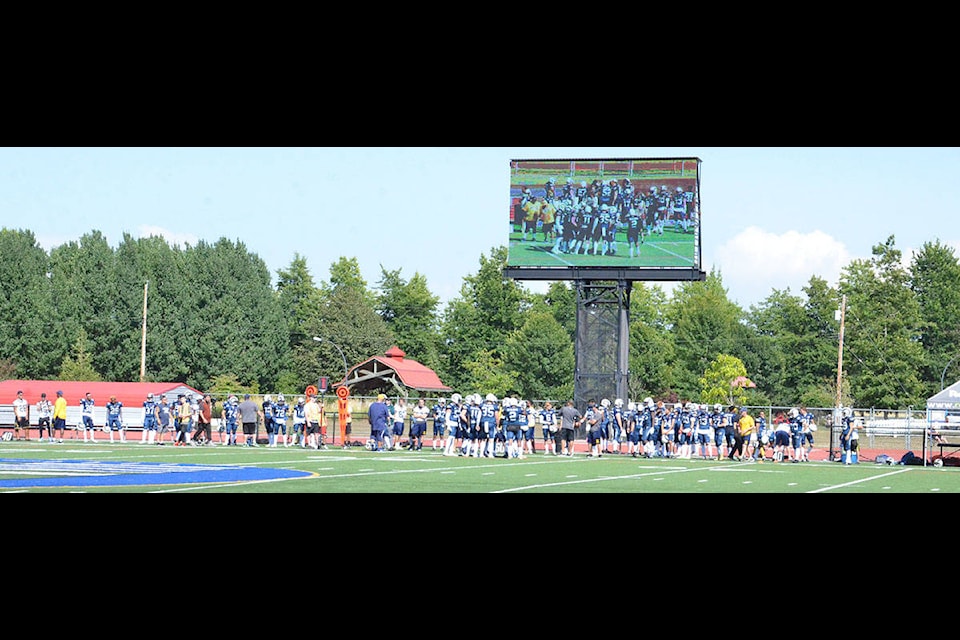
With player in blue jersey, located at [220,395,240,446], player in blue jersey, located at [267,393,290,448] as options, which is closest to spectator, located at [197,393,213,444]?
player in blue jersey, located at [220,395,240,446]

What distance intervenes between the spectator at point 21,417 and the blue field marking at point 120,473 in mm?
10571

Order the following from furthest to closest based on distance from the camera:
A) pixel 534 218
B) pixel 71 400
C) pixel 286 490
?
pixel 71 400 < pixel 534 218 < pixel 286 490

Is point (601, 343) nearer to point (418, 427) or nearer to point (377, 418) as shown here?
point (418, 427)

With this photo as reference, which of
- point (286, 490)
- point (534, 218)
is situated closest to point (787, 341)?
point (534, 218)

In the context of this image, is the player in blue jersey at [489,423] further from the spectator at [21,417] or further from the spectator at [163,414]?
the spectator at [21,417]

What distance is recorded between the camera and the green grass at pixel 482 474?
46.2 feet

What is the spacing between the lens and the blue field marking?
13.7 m

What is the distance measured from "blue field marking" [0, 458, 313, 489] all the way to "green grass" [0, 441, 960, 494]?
0.21 meters
